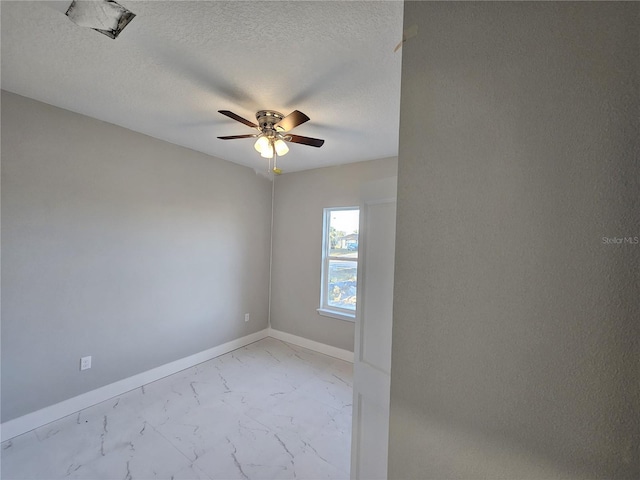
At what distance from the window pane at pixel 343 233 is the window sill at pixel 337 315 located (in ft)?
2.49

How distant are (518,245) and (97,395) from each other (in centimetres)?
328

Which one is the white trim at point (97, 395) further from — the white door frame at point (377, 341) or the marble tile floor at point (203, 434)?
the white door frame at point (377, 341)

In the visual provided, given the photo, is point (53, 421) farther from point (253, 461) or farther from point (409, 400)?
point (409, 400)

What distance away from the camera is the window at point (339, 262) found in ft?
11.3

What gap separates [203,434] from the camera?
1.97 metres

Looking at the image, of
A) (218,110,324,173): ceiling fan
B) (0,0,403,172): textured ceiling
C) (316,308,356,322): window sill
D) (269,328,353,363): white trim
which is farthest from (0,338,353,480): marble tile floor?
(0,0,403,172): textured ceiling

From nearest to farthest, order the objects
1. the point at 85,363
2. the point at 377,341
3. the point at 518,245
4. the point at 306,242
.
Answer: the point at 518,245, the point at 377,341, the point at 85,363, the point at 306,242

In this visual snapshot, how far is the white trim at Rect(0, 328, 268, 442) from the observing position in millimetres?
1906

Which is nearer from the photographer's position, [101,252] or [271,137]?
[271,137]

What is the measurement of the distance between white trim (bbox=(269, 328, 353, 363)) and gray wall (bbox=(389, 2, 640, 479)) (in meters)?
2.80

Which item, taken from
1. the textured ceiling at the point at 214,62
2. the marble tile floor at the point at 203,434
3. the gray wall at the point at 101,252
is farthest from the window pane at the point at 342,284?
the textured ceiling at the point at 214,62

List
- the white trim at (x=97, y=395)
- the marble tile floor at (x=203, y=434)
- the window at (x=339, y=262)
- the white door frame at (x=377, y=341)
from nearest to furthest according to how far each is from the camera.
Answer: the white door frame at (x=377, y=341) → the marble tile floor at (x=203, y=434) → the white trim at (x=97, y=395) → the window at (x=339, y=262)

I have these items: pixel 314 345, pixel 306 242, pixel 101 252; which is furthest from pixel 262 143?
pixel 314 345

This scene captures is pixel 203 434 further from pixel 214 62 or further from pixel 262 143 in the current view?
pixel 214 62
